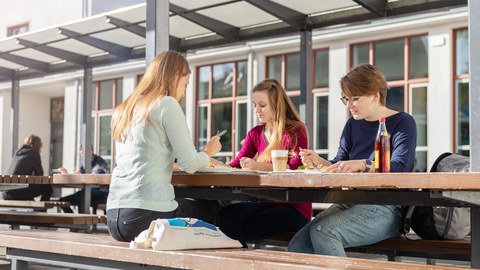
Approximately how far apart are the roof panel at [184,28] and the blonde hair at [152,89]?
4.64 m

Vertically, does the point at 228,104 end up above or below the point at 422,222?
above

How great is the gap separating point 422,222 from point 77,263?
1874mm

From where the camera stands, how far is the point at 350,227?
390cm

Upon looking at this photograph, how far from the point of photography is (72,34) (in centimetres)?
1000

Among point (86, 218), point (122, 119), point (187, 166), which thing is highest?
point (122, 119)

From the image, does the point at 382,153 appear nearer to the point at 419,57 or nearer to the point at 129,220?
the point at 129,220

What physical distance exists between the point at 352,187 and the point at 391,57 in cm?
1387

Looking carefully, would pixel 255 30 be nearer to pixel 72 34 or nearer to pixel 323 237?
pixel 72 34

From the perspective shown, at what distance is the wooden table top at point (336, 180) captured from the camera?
2988 mm

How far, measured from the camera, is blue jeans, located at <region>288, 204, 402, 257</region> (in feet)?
12.7

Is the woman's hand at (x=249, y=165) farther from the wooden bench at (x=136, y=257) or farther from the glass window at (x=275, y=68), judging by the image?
the glass window at (x=275, y=68)

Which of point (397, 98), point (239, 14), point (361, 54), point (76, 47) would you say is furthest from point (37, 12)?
point (239, 14)

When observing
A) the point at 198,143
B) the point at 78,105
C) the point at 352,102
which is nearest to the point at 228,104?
the point at 198,143

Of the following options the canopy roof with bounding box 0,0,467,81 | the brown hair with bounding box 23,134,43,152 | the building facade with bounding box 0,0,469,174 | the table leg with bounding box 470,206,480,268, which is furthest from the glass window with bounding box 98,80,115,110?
the table leg with bounding box 470,206,480,268
